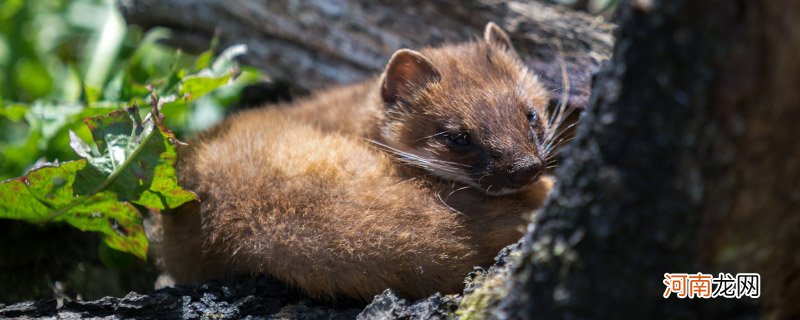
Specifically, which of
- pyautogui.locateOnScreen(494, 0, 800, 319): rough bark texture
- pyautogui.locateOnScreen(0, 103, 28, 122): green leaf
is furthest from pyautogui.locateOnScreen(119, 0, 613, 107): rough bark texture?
pyautogui.locateOnScreen(494, 0, 800, 319): rough bark texture

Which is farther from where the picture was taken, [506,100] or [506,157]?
[506,100]

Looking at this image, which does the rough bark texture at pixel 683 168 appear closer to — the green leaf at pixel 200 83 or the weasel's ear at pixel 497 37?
the weasel's ear at pixel 497 37

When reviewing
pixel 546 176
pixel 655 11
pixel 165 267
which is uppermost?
pixel 655 11

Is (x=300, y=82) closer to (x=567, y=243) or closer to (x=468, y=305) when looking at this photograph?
(x=468, y=305)

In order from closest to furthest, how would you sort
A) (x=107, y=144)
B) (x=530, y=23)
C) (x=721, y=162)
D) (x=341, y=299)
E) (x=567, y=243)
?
(x=721, y=162)
(x=567, y=243)
(x=341, y=299)
(x=107, y=144)
(x=530, y=23)

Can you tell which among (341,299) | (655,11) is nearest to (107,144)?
(341,299)

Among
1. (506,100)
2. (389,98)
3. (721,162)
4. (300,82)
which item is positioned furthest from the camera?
(300,82)

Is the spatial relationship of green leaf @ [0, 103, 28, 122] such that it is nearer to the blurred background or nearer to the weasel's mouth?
the blurred background

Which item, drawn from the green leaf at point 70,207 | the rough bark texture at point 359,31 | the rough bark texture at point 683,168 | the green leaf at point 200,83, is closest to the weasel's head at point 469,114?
the rough bark texture at point 359,31
